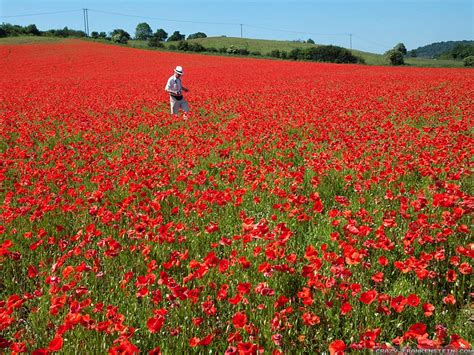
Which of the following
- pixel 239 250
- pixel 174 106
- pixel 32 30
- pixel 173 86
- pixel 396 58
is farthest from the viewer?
pixel 32 30

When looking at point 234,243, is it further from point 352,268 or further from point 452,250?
point 452,250

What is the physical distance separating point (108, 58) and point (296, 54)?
32.6 meters

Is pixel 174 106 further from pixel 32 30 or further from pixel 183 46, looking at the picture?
pixel 32 30

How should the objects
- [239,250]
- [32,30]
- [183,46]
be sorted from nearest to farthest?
1. [239,250]
2. [183,46]
3. [32,30]

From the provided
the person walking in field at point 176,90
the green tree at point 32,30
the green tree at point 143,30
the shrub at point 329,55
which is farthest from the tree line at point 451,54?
the green tree at point 143,30

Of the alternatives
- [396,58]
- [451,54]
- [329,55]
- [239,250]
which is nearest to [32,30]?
[329,55]

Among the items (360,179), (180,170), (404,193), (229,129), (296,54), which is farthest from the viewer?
(296,54)

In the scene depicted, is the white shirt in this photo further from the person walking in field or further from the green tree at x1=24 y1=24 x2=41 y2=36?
the green tree at x1=24 y1=24 x2=41 y2=36

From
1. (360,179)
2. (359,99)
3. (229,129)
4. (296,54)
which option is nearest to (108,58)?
(296,54)

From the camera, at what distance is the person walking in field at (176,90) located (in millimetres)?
12703

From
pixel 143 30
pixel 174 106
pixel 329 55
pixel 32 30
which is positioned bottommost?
pixel 174 106

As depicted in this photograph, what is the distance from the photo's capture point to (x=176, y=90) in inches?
503

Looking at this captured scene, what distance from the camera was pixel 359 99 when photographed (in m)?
16.5

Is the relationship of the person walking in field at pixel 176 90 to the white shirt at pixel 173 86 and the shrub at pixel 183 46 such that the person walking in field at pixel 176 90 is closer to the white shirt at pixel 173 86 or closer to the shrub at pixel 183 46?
the white shirt at pixel 173 86
